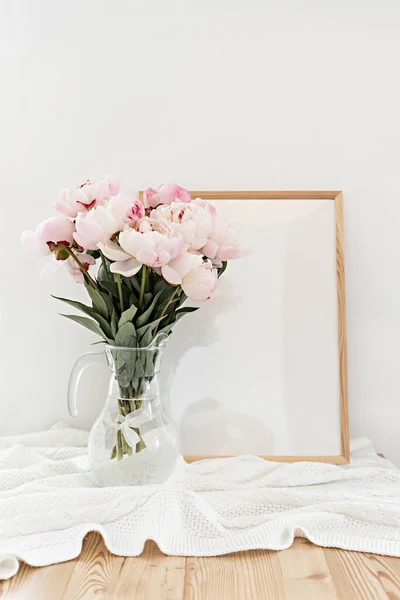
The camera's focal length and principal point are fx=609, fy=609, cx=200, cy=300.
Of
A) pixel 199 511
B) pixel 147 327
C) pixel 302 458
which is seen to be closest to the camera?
pixel 199 511

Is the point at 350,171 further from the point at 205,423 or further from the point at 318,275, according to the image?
the point at 205,423

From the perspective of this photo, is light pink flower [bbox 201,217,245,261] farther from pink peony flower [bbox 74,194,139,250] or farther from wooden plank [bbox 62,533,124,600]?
wooden plank [bbox 62,533,124,600]

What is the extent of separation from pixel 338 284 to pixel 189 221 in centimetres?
43

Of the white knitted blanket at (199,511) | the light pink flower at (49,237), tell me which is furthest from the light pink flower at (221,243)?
the white knitted blanket at (199,511)

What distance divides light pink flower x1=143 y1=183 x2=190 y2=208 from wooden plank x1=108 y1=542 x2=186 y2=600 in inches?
21.1

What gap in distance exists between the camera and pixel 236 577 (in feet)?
2.50

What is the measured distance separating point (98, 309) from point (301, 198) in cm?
→ 49

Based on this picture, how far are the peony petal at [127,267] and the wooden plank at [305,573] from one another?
0.45m

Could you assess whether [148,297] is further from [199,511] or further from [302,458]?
[302,458]

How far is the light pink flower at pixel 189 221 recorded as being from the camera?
943 millimetres

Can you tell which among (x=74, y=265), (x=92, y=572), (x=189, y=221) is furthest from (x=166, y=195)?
(x=92, y=572)

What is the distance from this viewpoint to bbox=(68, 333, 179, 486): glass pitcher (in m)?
1.00

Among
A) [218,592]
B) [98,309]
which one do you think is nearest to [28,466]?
[98,309]

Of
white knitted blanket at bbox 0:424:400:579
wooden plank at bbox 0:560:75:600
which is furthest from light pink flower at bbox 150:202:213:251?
wooden plank at bbox 0:560:75:600
